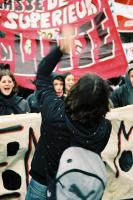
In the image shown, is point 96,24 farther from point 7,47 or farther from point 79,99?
point 79,99

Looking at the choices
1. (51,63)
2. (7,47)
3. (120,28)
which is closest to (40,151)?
(51,63)

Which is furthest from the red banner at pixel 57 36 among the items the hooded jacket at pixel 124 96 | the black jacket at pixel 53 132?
the black jacket at pixel 53 132

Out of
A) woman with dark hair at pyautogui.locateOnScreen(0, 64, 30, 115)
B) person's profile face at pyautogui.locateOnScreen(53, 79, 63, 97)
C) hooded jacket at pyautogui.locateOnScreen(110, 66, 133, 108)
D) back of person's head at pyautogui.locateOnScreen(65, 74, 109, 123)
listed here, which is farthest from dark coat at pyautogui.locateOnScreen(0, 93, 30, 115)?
back of person's head at pyautogui.locateOnScreen(65, 74, 109, 123)

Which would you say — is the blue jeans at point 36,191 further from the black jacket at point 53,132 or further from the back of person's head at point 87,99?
the back of person's head at point 87,99

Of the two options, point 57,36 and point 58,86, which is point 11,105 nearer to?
point 58,86

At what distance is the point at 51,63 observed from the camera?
2334 mm

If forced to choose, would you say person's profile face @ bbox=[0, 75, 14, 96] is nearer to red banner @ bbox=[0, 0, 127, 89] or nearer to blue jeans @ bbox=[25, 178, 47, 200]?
red banner @ bbox=[0, 0, 127, 89]

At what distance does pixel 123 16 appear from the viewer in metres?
7.01

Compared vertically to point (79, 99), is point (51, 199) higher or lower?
lower

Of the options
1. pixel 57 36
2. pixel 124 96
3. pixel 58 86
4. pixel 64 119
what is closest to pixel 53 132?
pixel 64 119

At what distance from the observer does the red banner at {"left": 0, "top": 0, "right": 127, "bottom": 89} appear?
591cm

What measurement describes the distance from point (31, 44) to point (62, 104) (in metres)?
3.83

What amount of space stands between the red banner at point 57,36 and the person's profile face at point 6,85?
4.89 ft

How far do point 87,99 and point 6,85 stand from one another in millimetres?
2188
